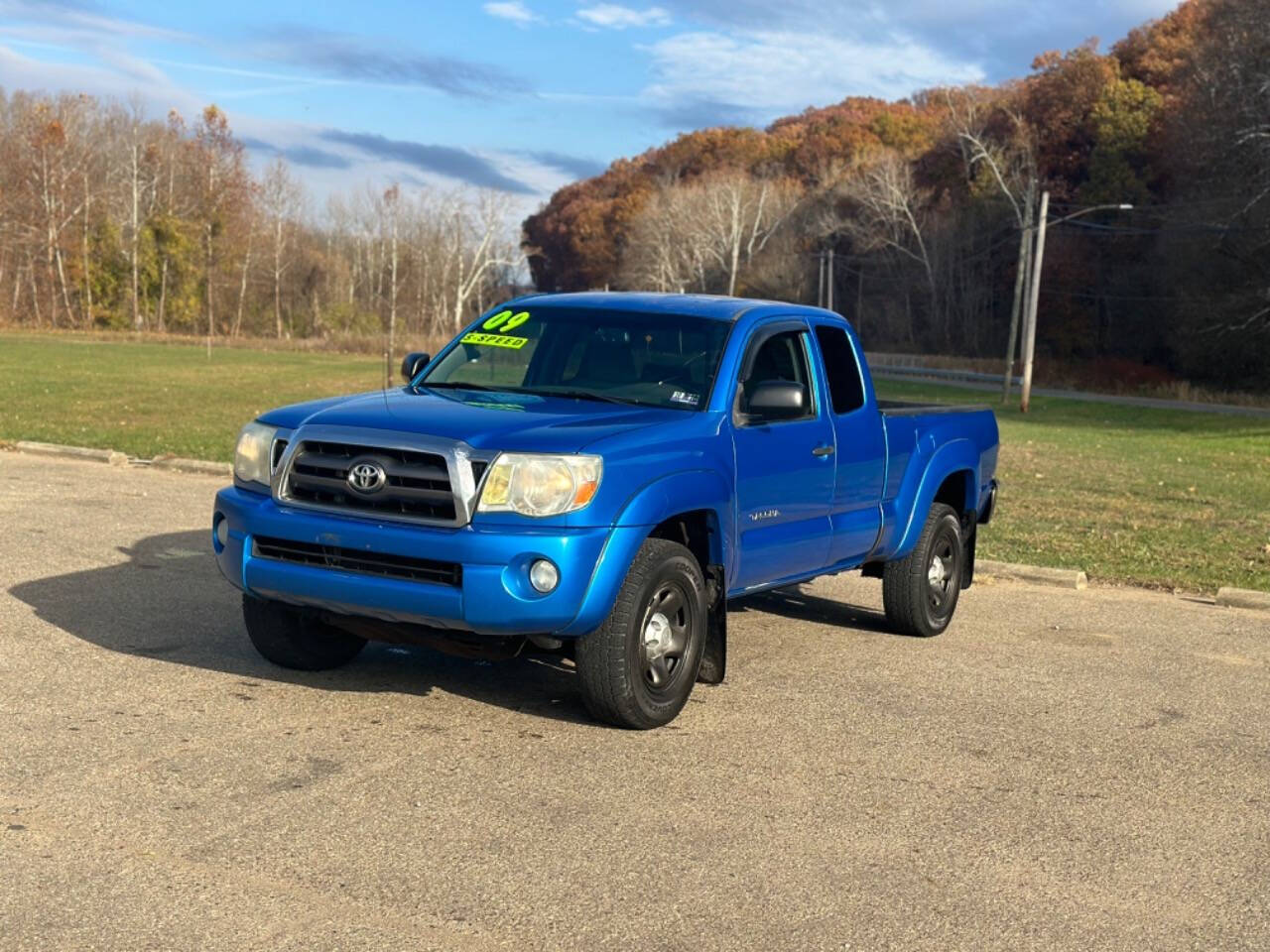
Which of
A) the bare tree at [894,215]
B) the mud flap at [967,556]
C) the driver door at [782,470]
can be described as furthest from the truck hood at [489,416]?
the bare tree at [894,215]

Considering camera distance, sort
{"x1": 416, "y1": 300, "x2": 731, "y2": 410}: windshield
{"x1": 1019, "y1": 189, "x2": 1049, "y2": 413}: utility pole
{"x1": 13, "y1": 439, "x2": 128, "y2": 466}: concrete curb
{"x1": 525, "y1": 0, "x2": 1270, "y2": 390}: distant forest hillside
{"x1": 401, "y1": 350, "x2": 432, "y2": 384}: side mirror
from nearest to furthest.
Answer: {"x1": 416, "y1": 300, "x2": 731, "y2": 410}: windshield, {"x1": 401, "y1": 350, "x2": 432, "y2": 384}: side mirror, {"x1": 13, "y1": 439, "x2": 128, "y2": 466}: concrete curb, {"x1": 1019, "y1": 189, "x2": 1049, "y2": 413}: utility pole, {"x1": 525, "y1": 0, "x2": 1270, "y2": 390}: distant forest hillside

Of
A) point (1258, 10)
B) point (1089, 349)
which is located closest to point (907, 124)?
point (1089, 349)

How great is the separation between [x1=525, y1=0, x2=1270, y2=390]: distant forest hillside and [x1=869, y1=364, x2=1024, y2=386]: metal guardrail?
18.9ft

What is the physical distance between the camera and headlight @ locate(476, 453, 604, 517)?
6.11 m

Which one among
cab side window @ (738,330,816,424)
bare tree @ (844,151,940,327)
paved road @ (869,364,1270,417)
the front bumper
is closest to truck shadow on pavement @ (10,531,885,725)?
the front bumper

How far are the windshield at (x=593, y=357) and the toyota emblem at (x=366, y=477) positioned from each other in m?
1.36

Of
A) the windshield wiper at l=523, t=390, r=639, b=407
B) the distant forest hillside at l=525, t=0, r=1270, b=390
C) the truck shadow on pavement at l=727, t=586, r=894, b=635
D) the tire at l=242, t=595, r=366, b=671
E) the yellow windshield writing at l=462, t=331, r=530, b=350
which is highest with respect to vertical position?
the distant forest hillside at l=525, t=0, r=1270, b=390

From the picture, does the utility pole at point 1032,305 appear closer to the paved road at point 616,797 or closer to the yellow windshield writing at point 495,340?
the paved road at point 616,797

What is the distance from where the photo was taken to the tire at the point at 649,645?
20.6 feet

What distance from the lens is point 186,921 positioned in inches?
168

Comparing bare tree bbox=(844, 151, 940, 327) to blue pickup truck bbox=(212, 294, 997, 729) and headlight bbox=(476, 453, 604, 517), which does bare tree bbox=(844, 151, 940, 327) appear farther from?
headlight bbox=(476, 453, 604, 517)

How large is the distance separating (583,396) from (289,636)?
1.84 metres

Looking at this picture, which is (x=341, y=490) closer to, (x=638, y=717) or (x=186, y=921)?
(x=638, y=717)

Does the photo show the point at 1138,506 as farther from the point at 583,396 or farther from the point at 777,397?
the point at 583,396
